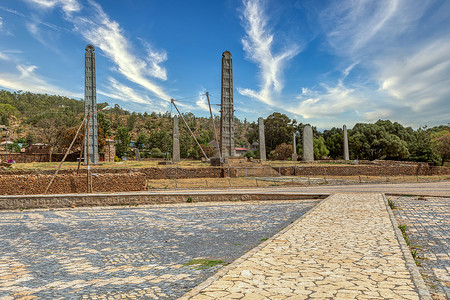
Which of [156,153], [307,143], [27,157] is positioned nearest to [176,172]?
[307,143]

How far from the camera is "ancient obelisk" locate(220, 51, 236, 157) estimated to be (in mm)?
34906

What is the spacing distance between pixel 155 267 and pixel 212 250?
1626mm

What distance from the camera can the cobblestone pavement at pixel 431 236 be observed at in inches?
190

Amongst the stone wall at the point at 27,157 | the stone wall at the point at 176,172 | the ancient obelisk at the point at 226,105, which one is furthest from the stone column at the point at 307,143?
the stone wall at the point at 27,157

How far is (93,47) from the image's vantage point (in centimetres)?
3528

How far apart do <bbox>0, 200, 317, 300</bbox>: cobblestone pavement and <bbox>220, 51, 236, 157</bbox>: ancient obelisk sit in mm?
20593

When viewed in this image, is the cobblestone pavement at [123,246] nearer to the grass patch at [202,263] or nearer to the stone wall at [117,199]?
the grass patch at [202,263]

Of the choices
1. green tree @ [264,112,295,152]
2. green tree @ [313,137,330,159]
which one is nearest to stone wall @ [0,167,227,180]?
green tree @ [313,137,330,159]

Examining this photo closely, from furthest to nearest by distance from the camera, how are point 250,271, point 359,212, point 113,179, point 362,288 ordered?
point 113,179 → point 359,212 → point 250,271 → point 362,288

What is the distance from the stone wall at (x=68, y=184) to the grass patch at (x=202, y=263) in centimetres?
1616

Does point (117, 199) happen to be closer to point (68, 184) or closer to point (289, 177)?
point (68, 184)

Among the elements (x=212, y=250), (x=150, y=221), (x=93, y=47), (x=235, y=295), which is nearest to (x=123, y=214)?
(x=150, y=221)

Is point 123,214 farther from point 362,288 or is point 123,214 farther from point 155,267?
point 362,288

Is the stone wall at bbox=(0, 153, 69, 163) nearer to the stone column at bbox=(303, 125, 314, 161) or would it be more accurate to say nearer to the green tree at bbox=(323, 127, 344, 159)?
the stone column at bbox=(303, 125, 314, 161)
